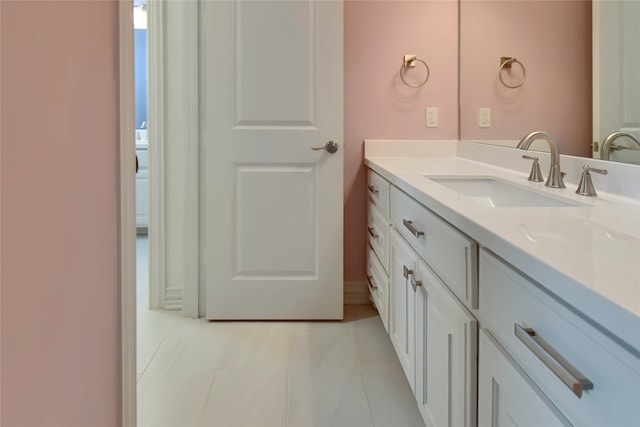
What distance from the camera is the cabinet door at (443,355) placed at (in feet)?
3.84

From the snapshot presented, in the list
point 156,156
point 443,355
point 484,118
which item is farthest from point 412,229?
point 156,156

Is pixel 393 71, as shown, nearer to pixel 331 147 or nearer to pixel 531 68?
pixel 331 147

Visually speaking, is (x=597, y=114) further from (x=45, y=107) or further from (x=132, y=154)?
(x=45, y=107)

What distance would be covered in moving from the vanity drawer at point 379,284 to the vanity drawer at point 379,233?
1.8 inches

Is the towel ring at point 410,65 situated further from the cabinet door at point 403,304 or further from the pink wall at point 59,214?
the pink wall at point 59,214

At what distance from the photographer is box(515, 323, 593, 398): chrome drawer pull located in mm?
678

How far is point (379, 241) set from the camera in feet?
8.38

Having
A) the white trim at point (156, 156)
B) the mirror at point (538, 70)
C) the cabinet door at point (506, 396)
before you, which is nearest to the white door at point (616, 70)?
the mirror at point (538, 70)

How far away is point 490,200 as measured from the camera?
2.03 m

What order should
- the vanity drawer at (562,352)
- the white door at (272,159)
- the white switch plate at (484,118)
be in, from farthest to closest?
the white door at (272,159), the white switch plate at (484,118), the vanity drawer at (562,352)

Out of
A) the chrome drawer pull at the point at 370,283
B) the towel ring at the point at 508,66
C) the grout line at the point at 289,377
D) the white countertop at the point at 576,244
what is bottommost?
the grout line at the point at 289,377

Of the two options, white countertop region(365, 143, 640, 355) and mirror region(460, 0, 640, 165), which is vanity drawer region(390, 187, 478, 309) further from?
mirror region(460, 0, 640, 165)

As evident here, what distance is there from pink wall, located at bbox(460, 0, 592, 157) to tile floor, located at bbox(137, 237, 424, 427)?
1035mm

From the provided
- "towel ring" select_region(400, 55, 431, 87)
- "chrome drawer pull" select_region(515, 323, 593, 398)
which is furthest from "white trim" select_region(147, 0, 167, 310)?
"chrome drawer pull" select_region(515, 323, 593, 398)
